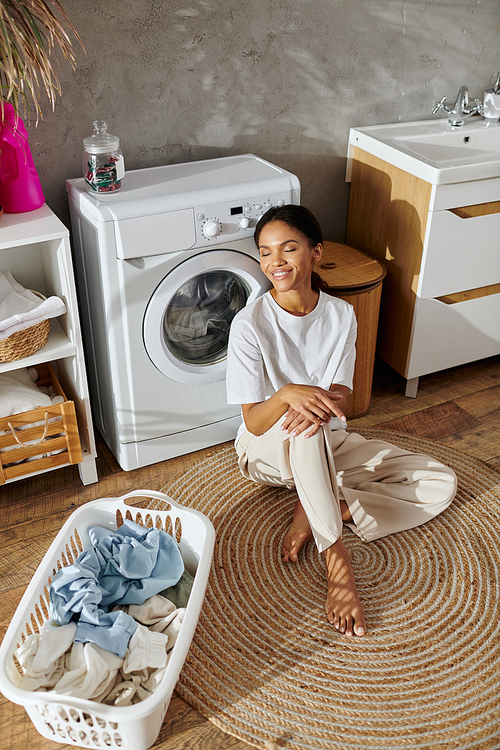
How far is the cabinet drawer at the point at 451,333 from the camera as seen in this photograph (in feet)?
7.45

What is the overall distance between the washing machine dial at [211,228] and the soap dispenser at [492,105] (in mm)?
1381

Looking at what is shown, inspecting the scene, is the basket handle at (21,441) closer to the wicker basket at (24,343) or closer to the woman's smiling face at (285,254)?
the wicker basket at (24,343)

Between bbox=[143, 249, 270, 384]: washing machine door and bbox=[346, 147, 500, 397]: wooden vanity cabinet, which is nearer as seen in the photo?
bbox=[143, 249, 270, 384]: washing machine door

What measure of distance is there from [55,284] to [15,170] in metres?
0.32

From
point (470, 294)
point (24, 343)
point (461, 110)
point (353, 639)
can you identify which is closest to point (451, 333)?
point (470, 294)

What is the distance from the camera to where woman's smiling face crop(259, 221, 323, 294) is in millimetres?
1634

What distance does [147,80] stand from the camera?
197 centimetres

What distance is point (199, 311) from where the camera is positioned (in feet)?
6.46

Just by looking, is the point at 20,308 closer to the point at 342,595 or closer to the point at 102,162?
the point at 102,162

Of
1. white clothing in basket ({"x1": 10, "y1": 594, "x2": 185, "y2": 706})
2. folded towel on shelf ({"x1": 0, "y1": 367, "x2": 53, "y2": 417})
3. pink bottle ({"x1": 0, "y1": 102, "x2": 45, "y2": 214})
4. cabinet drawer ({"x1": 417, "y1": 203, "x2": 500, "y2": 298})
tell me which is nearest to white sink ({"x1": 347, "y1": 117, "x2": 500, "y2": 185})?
cabinet drawer ({"x1": 417, "y1": 203, "x2": 500, "y2": 298})

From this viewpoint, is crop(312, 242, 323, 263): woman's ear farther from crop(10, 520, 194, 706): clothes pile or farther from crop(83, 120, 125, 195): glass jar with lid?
crop(10, 520, 194, 706): clothes pile

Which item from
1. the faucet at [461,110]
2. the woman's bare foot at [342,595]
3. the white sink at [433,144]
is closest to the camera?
the woman's bare foot at [342,595]

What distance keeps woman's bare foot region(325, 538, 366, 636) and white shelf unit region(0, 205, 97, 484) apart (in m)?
0.78

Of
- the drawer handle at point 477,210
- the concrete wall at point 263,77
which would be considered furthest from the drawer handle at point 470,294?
the concrete wall at point 263,77
